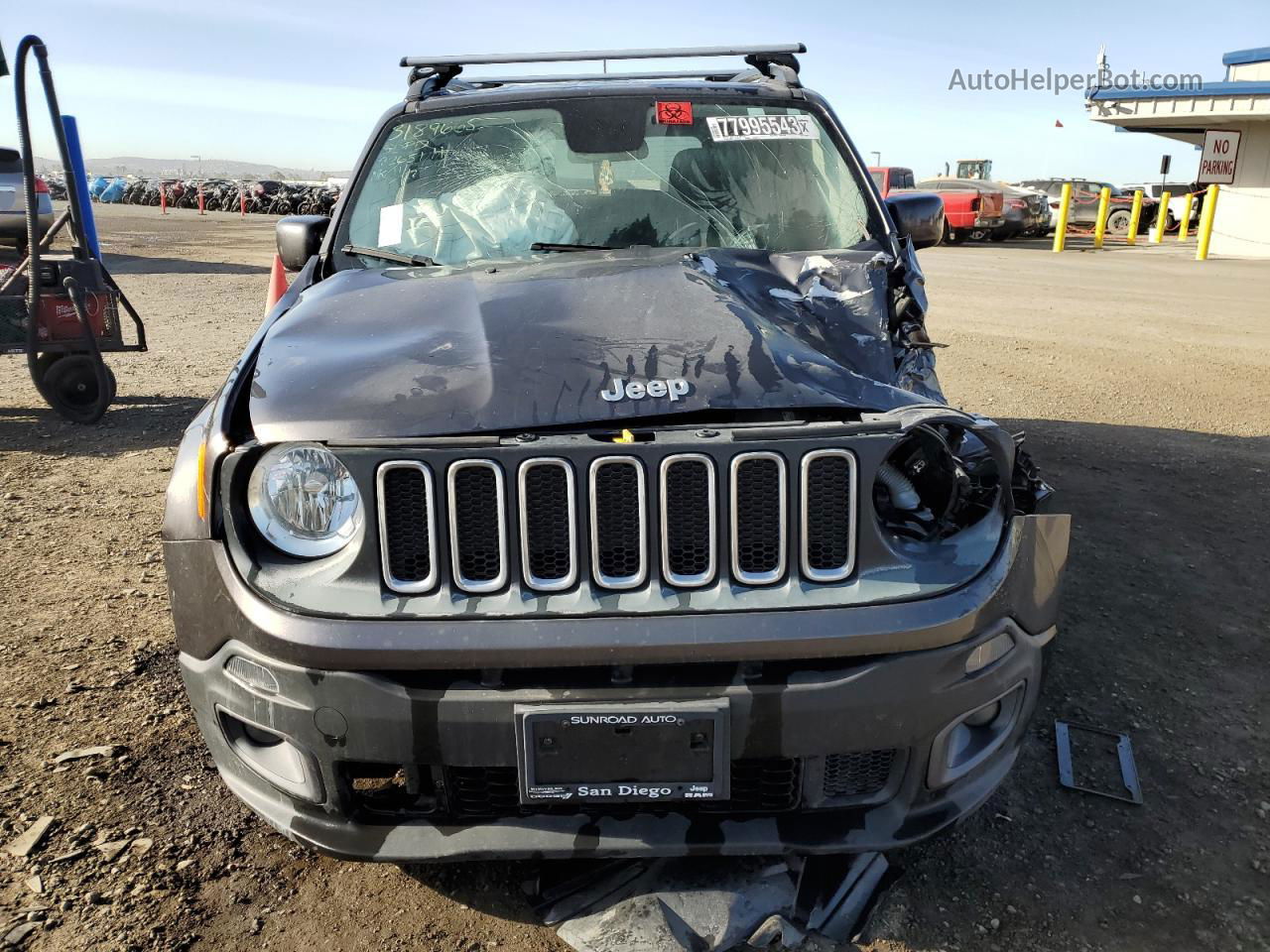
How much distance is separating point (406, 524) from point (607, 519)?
1.30 feet

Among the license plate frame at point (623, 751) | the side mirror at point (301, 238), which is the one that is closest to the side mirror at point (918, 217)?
the side mirror at point (301, 238)

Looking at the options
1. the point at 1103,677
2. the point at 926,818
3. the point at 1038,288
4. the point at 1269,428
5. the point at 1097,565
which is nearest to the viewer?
the point at 926,818

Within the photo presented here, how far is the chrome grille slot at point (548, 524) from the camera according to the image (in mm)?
1992

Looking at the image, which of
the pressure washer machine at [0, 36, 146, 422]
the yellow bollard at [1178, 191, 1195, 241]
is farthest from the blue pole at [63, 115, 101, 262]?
the yellow bollard at [1178, 191, 1195, 241]

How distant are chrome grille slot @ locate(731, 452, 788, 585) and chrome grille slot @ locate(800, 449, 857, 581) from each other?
0.16 feet

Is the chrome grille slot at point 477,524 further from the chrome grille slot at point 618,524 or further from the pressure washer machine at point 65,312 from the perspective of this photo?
the pressure washer machine at point 65,312

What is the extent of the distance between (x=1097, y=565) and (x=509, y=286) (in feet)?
10.0

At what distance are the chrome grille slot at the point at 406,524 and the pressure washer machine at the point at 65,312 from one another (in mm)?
5746

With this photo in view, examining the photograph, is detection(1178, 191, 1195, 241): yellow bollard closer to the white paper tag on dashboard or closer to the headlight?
the white paper tag on dashboard

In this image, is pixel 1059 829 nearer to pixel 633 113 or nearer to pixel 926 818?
pixel 926 818

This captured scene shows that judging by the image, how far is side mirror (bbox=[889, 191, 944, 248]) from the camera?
3.76m

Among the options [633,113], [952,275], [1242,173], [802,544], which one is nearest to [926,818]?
[802,544]

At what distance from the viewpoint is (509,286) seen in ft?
9.10

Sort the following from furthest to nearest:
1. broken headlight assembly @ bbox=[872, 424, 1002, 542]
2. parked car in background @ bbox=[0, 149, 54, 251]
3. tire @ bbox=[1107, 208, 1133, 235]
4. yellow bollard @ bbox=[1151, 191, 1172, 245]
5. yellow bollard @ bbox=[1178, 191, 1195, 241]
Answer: tire @ bbox=[1107, 208, 1133, 235]
yellow bollard @ bbox=[1178, 191, 1195, 241]
yellow bollard @ bbox=[1151, 191, 1172, 245]
parked car in background @ bbox=[0, 149, 54, 251]
broken headlight assembly @ bbox=[872, 424, 1002, 542]
